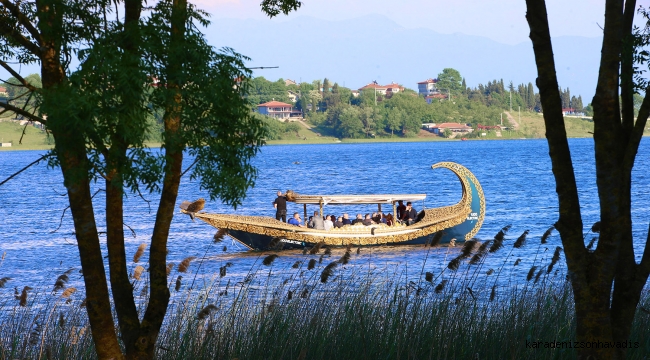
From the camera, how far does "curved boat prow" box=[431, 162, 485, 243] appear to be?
96.3 ft

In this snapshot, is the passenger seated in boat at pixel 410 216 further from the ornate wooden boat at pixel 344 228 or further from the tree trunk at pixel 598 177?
the tree trunk at pixel 598 177

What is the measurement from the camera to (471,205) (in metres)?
29.7

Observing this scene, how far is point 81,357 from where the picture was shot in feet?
22.1

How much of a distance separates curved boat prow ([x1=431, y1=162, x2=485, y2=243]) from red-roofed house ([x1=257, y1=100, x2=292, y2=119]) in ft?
506

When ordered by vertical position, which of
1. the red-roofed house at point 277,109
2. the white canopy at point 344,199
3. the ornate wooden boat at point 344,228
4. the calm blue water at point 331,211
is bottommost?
the calm blue water at point 331,211

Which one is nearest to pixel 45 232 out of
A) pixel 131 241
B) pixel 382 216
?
pixel 131 241

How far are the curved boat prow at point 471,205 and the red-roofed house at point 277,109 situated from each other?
506 ft

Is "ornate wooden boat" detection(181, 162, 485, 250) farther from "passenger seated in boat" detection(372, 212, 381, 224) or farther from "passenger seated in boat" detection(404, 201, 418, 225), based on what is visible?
"passenger seated in boat" detection(372, 212, 381, 224)

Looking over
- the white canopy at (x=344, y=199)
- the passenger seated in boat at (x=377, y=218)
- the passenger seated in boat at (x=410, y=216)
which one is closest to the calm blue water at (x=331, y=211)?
the passenger seated in boat at (x=377, y=218)

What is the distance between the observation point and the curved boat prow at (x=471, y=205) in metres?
29.3

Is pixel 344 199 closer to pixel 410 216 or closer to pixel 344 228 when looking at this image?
pixel 344 228

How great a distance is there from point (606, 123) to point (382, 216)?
23323mm

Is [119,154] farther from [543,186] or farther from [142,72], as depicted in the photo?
[543,186]

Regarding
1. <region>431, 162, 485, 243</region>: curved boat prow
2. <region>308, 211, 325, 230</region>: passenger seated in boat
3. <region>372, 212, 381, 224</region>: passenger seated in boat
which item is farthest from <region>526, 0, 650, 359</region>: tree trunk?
<region>431, 162, 485, 243</region>: curved boat prow
